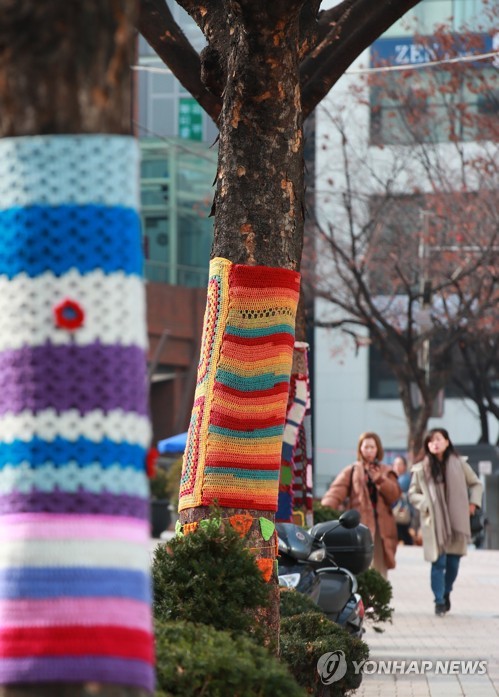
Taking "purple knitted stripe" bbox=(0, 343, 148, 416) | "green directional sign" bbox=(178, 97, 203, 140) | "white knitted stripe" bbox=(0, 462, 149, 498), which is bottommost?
"white knitted stripe" bbox=(0, 462, 149, 498)

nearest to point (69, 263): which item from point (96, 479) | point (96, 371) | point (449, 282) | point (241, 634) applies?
point (96, 371)

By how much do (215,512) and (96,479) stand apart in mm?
2925

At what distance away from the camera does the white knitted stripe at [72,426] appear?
3.53 metres

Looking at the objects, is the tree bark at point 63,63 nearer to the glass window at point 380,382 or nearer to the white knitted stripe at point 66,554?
the white knitted stripe at point 66,554

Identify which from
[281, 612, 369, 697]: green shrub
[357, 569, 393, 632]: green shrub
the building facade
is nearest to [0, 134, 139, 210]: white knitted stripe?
[281, 612, 369, 697]: green shrub

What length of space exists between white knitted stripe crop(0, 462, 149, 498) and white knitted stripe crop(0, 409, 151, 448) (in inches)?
2.7

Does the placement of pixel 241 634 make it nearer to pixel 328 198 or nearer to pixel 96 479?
pixel 96 479

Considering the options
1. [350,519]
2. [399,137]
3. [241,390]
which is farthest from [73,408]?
[399,137]

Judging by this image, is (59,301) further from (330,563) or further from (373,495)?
(373,495)

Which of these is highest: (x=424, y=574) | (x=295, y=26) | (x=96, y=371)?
(x=295, y=26)

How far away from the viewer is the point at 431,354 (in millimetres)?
32594

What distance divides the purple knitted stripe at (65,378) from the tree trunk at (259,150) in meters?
3.67

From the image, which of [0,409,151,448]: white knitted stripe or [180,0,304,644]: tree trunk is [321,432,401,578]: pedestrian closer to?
[180,0,304,644]: tree trunk

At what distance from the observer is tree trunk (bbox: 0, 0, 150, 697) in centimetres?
336
